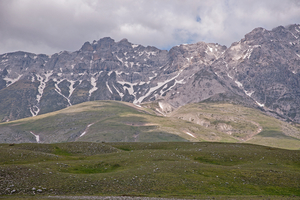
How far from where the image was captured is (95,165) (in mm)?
48281

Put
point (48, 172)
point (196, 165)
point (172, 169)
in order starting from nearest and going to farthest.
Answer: point (48, 172), point (172, 169), point (196, 165)

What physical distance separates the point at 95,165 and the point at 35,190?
16576 mm

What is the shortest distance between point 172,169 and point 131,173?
868 cm

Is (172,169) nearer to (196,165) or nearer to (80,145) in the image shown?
(196,165)

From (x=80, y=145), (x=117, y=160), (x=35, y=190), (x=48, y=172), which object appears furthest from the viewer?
(x=80, y=145)

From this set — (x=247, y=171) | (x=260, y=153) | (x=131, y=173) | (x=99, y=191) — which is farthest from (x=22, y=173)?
(x=260, y=153)

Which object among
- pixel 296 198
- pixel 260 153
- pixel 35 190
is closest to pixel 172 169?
pixel 296 198

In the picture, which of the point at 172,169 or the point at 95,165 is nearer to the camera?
the point at 172,169

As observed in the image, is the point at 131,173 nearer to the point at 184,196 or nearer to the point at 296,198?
the point at 184,196

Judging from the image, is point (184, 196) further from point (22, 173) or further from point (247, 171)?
point (22, 173)

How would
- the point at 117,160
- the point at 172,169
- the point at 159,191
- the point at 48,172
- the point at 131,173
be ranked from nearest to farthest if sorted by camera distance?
1. the point at 159,191
2. the point at 48,172
3. the point at 131,173
4. the point at 172,169
5. the point at 117,160

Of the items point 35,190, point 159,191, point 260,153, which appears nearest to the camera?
point 35,190

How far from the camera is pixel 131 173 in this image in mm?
41594

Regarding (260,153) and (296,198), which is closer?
(296,198)
